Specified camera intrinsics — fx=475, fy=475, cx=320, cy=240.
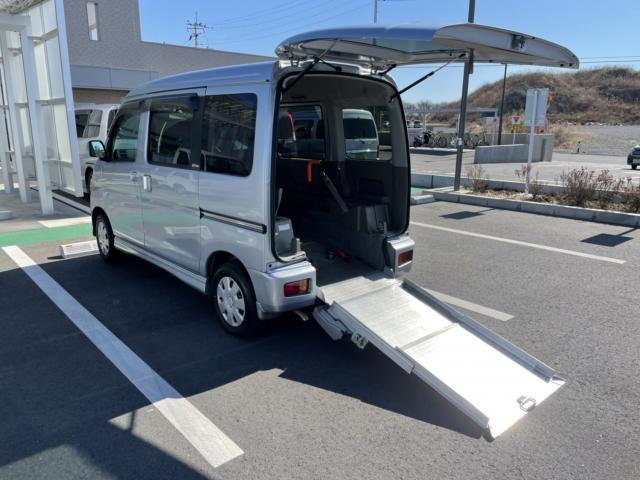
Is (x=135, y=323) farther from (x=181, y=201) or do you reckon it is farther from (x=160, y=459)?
(x=160, y=459)

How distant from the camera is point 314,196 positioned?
16.9ft

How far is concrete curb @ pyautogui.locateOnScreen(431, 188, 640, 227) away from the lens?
28.1 ft

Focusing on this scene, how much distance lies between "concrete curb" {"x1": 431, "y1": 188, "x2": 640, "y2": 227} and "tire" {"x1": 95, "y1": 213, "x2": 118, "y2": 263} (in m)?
7.79

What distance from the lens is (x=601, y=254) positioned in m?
6.73

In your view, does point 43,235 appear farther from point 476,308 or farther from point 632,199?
point 632,199

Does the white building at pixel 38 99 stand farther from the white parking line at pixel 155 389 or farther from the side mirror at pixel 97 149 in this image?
the white parking line at pixel 155 389

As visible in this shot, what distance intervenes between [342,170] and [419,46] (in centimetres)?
162

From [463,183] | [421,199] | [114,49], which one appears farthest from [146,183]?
[114,49]

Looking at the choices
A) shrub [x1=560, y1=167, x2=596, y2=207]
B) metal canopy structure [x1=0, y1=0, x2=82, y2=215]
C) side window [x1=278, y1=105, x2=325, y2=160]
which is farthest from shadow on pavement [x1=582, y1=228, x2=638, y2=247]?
metal canopy structure [x1=0, y1=0, x2=82, y2=215]

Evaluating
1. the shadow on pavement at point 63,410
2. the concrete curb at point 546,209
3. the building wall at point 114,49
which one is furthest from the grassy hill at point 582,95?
the shadow on pavement at point 63,410

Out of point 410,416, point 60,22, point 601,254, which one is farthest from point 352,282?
point 60,22

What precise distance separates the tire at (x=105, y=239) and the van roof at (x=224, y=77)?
6.30 ft

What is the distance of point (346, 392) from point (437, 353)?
2.30 feet

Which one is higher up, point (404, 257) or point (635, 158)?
point (635, 158)
